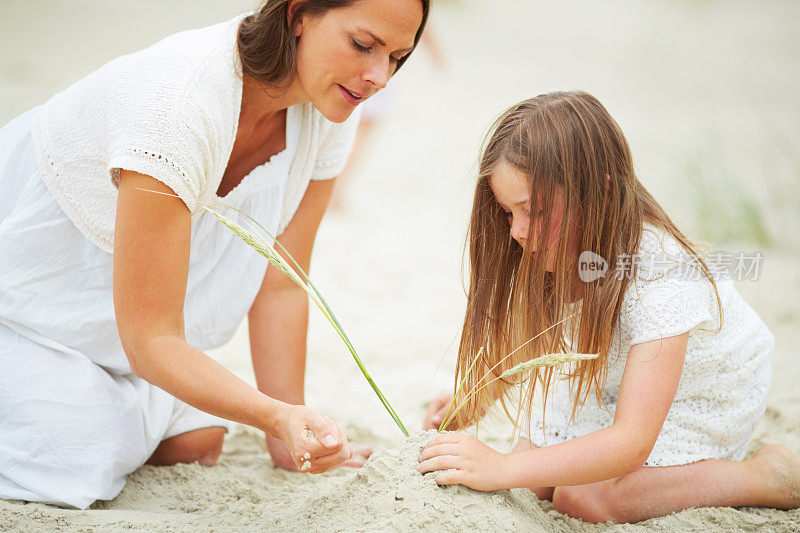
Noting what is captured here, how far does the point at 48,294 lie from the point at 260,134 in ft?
2.27

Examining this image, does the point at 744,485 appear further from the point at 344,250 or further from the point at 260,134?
the point at 344,250

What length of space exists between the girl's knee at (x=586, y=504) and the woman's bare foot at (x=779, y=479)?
1.21ft

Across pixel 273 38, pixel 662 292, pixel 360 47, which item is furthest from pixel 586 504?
pixel 273 38

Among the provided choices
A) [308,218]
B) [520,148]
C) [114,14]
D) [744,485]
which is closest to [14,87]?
[114,14]

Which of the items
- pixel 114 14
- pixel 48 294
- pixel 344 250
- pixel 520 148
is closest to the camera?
pixel 520 148

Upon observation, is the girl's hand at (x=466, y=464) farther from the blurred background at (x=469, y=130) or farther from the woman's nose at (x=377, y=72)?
the woman's nose at (x=377, y=72)

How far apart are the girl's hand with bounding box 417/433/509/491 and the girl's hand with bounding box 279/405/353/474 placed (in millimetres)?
179

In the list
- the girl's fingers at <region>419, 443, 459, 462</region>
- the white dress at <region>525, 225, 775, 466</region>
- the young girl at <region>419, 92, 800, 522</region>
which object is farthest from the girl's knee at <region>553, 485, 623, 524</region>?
the girl's fingers at <region>419, 443, 459, 462</region>

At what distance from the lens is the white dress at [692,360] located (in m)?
1.75

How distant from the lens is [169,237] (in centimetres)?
170

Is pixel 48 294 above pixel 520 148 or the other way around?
the other way around

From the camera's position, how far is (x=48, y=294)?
6.67 ft

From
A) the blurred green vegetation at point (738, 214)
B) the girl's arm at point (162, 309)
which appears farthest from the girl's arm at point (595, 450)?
the blurred green vegetation at point (738, 214)

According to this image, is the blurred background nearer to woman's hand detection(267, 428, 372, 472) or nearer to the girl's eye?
woman's hand detection(267, 428, 372, 472)
